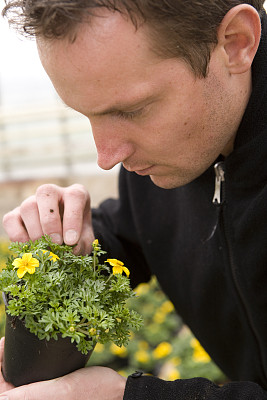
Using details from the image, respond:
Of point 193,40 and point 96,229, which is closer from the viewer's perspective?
point 193,40

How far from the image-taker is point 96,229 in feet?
6.04

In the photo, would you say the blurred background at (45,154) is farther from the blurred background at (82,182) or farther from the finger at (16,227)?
the finger at (16,227)

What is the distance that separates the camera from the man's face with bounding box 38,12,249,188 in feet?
3.81

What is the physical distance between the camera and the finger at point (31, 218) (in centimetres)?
146

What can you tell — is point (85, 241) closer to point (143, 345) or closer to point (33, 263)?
point (33, 263)

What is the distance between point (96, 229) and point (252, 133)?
0.69 metres

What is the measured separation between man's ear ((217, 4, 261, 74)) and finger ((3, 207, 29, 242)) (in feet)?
2.50

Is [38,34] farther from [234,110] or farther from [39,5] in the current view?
[234,110]

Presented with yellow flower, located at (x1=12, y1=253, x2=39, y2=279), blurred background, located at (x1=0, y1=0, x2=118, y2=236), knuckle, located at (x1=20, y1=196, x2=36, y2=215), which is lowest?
blurred background, located at (x1=0, y1=0, x2=118, y2=236)

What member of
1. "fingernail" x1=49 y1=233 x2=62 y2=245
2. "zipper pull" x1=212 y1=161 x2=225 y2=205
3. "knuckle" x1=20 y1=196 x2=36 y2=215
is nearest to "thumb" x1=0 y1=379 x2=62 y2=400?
"fingernail" x1=49 y1=233 x2=62 y2=245

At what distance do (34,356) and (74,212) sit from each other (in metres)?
0.44

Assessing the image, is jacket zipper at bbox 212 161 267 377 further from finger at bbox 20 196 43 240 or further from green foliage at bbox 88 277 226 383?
green foliage at bbox 88 277 226 383

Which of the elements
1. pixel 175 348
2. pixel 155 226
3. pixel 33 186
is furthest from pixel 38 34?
pixel 33 186

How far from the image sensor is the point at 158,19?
119 centimetres
